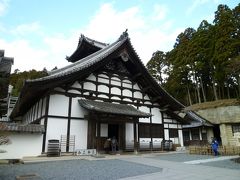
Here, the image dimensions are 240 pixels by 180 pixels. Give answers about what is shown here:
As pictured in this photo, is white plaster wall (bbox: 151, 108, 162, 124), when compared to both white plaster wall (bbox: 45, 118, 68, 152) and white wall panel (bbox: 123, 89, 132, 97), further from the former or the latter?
white plaster wall (bbox: 45, 118, 68, 152)

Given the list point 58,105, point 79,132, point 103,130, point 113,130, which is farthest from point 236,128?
point 58,105

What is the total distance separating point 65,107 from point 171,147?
9.21 m

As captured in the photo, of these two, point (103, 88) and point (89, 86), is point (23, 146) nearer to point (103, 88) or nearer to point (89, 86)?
point (89, 86)

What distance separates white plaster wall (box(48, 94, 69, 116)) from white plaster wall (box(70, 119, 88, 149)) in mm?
836

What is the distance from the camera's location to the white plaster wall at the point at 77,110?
12630mm

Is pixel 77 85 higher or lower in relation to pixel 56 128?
higher

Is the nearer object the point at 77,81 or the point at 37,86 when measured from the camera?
the point at 37,86

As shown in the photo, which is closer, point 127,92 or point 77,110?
point 77,110

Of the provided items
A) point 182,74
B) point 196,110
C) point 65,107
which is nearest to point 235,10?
point 182,74

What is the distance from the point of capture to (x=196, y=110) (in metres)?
27.3

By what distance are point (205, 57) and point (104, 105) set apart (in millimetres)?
20328

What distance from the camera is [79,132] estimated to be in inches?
492

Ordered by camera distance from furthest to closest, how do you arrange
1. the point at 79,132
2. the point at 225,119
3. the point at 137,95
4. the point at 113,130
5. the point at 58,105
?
the point at 225,119 < the point at 137,95 < the point at 113,130 < the point at 79,132 < the point at 58,105

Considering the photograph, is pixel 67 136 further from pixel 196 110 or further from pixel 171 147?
pixel 196 110
